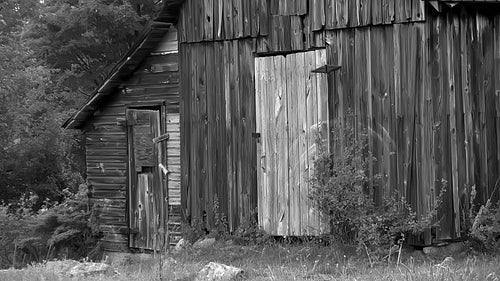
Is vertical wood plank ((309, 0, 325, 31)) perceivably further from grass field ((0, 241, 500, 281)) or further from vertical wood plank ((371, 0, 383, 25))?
grass field ((0, 241, 500, 281))

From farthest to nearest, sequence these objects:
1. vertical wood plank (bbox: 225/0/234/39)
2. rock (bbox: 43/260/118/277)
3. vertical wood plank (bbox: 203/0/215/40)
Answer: vertical wood plank (bbox: 203/0/215/40)
vertical wood plank (bbox: 225/0/234/39)
rock (bbox: 43/260/118/277)

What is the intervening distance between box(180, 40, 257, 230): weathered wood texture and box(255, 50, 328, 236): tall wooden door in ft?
0.80

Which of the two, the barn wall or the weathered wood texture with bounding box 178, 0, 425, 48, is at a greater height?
the weathered wood texture with bounding box 178, 0, 425, 48

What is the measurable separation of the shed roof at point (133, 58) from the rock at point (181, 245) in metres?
3.44

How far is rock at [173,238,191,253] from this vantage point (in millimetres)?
12891

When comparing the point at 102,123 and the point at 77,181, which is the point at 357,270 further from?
the point at 77,181

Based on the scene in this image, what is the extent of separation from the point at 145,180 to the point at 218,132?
7.44ft

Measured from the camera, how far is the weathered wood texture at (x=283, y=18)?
11.4 meters

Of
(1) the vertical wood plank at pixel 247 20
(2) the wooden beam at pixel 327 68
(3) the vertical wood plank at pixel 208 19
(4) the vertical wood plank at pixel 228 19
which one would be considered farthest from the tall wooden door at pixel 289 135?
(3) the vertical wood plank at pixel 208 19

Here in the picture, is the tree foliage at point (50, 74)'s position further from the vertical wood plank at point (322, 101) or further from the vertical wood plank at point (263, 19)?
the vertical wood plank at point (322, 101)

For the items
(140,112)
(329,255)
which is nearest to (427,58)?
(329,255)

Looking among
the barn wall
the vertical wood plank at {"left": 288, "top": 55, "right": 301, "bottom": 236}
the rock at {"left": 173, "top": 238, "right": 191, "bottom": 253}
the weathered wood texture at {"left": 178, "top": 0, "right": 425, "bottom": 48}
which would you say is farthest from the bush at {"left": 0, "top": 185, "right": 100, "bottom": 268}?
the vertical wood plank at {"left": 288, "top": 55, "right": 301, "bottom": 236}

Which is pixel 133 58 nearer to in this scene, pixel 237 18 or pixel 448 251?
pixel 237 18

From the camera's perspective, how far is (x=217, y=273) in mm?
8797
